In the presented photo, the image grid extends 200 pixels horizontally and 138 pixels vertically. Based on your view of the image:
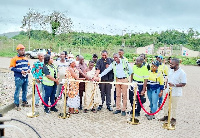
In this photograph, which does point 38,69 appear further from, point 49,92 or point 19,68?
point 49,92

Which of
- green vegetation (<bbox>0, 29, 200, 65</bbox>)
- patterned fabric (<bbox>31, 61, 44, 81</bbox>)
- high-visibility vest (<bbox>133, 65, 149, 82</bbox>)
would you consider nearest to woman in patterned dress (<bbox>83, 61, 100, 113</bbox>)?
high-visibility vest (<bbox>133, 65, 149, 82</bbox>)

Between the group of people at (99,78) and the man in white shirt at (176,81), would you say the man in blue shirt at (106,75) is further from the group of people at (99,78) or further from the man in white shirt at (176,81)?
the man in white shirt at (176,81)

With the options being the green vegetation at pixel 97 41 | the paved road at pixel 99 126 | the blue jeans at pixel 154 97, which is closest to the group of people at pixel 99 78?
the blue jeans at pixel 154 97

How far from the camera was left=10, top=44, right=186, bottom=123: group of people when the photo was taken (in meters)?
6.50

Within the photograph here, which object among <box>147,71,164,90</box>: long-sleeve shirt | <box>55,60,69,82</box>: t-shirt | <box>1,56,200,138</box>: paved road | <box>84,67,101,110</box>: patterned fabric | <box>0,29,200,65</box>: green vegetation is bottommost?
<box>1,56,200,138</box>: paved road

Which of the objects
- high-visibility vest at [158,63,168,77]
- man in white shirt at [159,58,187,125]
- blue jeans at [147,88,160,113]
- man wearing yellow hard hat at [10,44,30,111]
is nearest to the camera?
man in white shirt at [159,58,187,125]

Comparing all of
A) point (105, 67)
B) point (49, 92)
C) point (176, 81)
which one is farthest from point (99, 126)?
point (176, 81)

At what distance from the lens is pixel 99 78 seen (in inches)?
278

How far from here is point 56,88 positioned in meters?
7.17

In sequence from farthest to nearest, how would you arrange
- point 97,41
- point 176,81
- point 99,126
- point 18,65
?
point 97,41, point 18,65, point 176,81, point 99,126

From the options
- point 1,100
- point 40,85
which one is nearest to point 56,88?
point 40,85

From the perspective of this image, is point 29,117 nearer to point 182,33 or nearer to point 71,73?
point 71,73

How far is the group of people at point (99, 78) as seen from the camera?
650cm

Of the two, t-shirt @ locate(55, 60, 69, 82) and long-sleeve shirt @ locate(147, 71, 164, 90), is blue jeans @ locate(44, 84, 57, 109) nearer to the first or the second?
t-shirt @ locate(55, 60, 69, 82)
